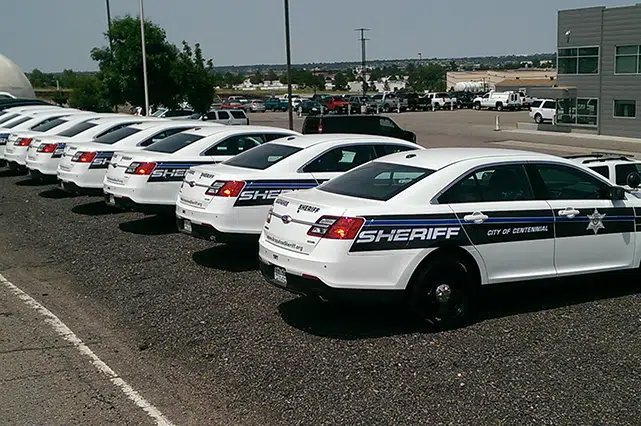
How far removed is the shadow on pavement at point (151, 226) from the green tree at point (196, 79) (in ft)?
86.5

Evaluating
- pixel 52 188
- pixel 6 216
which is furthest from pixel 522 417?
pixel 52 188

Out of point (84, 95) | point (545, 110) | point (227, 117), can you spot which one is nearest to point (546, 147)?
point (545, 110)

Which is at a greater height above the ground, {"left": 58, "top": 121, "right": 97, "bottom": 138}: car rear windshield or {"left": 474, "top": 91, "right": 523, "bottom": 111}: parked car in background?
{"left": 58, "top": 121, "right": 97, "bottom": 138}: car rear windshield

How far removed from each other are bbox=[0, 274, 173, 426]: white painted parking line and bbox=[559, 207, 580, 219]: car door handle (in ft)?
13.9

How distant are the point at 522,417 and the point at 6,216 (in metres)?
11.5

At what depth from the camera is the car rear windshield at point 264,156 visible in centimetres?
1017

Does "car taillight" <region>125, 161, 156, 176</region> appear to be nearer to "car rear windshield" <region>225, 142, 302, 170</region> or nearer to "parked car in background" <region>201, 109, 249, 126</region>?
"car rear windshield" <region>225, 142, 302, 170</region>

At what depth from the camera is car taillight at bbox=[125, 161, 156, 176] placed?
11.7 metres

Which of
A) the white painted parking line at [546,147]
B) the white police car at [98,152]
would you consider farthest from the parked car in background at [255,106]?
the white police car at [98,152]

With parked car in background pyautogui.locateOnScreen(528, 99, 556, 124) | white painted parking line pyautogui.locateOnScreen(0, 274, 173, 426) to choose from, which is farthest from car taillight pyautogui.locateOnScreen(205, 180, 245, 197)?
parked car in background pyautogui.locateOnScreen(528, 99, 556, 124)

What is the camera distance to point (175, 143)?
41.2 feet

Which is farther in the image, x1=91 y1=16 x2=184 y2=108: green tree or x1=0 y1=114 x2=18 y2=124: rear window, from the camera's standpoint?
x1=91 y1=16 x2=184 y2=108: green tree

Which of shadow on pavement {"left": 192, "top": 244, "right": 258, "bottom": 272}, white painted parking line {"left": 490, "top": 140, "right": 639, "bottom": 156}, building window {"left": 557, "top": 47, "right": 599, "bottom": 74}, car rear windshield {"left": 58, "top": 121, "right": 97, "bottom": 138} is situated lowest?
white painted parking line {"left": 490, "top": 140, "right": 639, "bottom": 156}

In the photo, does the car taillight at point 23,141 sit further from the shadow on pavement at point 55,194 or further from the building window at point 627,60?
the building window at point 627,60
